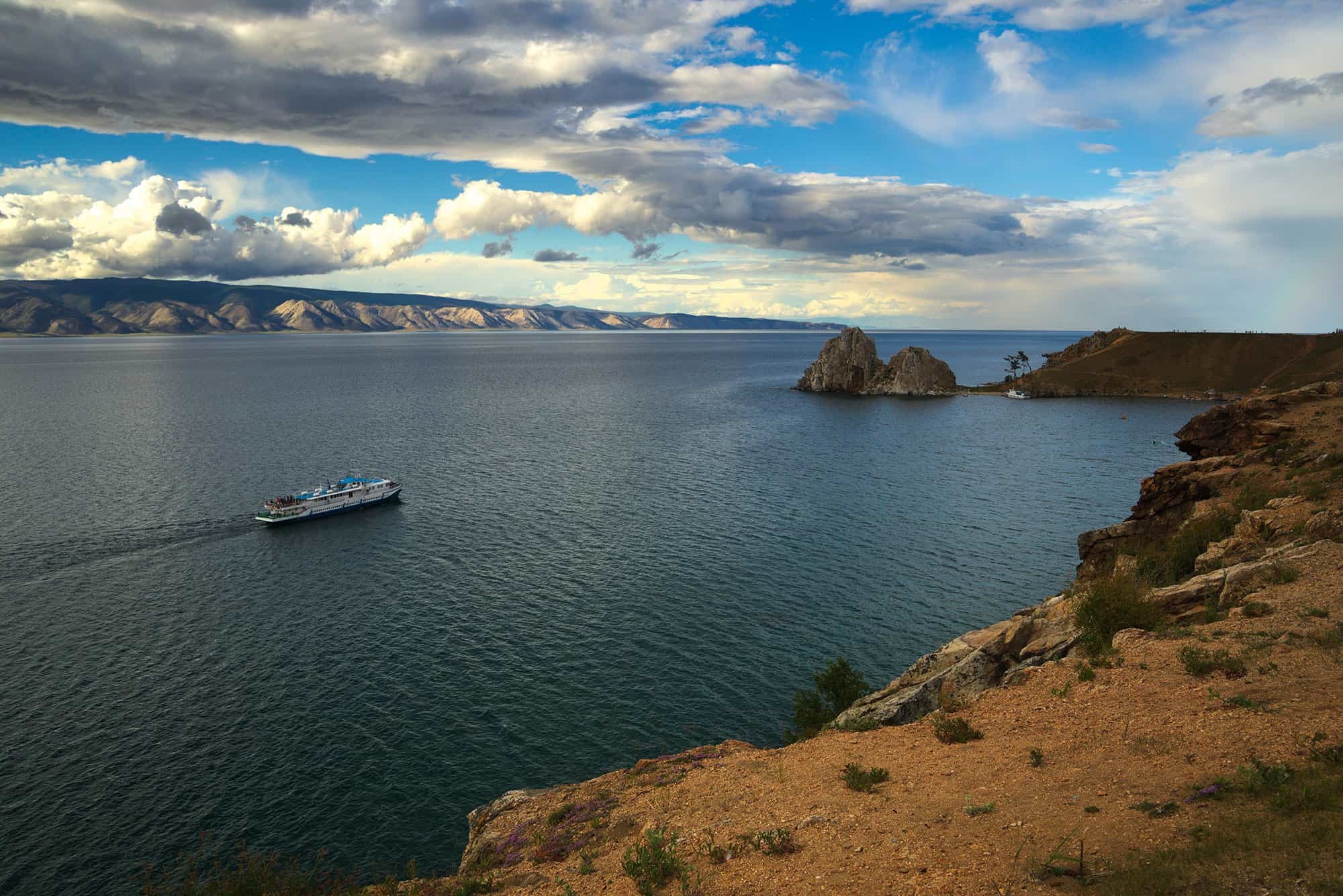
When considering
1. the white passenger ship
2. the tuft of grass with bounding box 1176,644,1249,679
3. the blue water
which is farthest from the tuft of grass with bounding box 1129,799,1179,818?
the white passenger ship

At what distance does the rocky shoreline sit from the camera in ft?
62.3

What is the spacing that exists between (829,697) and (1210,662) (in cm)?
2058

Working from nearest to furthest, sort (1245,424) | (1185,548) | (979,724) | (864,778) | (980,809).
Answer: (980,809) < (864,778) < (979,724) < (1185,548) < (1245,424)

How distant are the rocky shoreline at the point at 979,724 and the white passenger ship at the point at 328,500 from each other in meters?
62.9

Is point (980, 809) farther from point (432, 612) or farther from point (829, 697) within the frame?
point (432, 612)

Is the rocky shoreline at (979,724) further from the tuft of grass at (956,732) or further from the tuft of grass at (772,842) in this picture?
the tuft of grass at (956,732)

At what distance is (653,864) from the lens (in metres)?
19.5

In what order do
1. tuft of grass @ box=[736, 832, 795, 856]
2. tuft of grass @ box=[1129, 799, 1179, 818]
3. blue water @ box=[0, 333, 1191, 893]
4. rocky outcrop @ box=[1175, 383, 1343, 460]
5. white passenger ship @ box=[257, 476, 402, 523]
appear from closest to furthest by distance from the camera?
tuft of grass @ box=[1129, 799, 1179, 818], tuft of grass @ box=[736, 832, 795, 856], blue water @ box=[0, 333, 1191, 893], rocky outcrop @ box=[1175, 383, 1343, 460], white passenger ship @ box=[257, 476, 402, 523]

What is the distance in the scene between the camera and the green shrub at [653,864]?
62.8ft

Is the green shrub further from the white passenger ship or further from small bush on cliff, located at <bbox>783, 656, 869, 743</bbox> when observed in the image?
the white passenger ship

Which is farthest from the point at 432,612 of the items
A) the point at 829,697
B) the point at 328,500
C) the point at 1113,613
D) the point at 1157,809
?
the point at 1157,809

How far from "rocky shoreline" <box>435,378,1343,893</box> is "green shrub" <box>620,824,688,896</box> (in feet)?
2.27

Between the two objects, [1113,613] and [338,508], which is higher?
[1113,613]

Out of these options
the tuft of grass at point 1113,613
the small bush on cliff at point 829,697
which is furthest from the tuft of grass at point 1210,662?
the small bush on cliff at point 829,697
